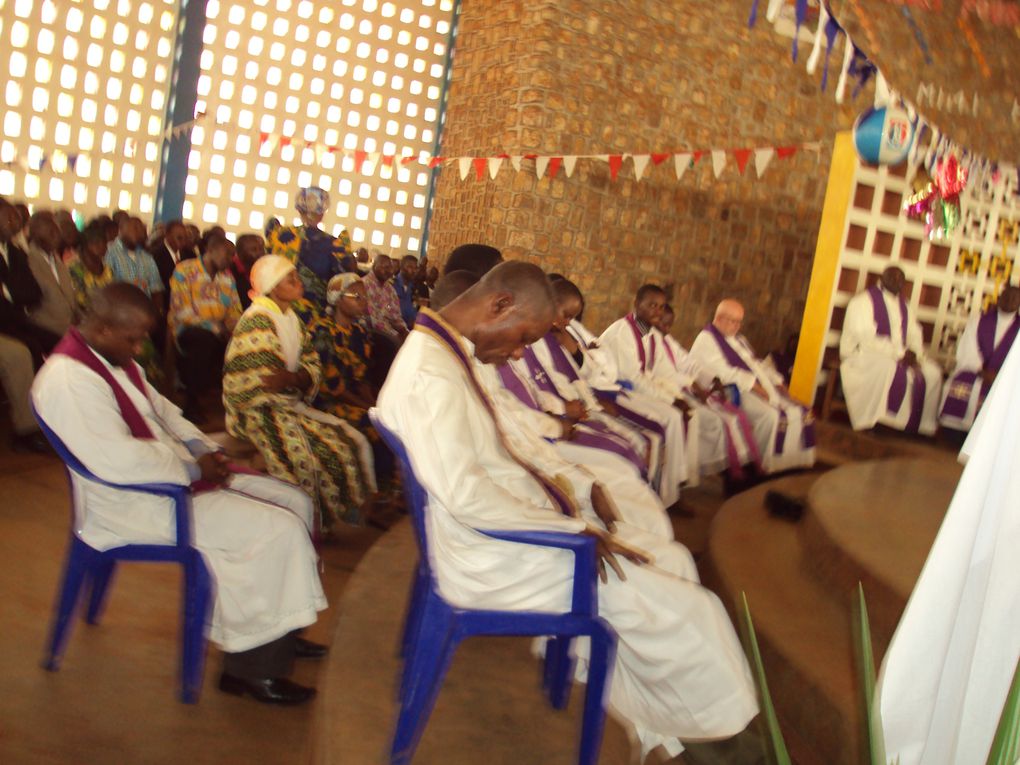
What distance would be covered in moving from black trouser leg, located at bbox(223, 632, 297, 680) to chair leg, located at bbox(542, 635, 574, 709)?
811 millimetres

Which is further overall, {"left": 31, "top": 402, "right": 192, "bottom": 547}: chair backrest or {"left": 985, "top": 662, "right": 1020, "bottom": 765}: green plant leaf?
{"left": 31, "top": 402, "right": 192, "bottom": 547}: chair backrest

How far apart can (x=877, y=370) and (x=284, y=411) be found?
5047 mm

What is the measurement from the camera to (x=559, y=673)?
2512mm

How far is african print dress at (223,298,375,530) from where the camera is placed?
3.62 metres

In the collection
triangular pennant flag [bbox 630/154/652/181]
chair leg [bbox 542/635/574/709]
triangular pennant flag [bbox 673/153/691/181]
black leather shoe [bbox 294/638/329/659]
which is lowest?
black leather shoe [bbox 294/638/329/659]

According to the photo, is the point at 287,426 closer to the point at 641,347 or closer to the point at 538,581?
the point at 538,581

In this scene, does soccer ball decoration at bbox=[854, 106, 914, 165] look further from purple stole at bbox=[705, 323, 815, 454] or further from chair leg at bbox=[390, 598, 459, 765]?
chair leg at bbox=[390, 598, 459, 765]

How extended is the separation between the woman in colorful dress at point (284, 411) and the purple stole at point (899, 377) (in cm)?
472

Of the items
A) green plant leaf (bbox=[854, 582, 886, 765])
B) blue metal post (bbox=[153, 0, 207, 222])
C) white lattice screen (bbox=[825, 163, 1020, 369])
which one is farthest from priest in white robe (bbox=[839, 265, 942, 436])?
blue metal post (bbox=[153, 0, 207, 222])

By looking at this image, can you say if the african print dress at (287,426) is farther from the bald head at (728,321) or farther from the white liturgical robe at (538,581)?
the bald head at (728,321)

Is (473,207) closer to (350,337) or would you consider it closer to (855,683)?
(350,337)

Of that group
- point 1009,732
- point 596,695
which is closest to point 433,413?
point 596,695

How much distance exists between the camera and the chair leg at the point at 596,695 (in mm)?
2006

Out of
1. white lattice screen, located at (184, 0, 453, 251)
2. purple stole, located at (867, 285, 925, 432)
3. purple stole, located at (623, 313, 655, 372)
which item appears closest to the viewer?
purple stole, located at (623, 313, 655, 372)
